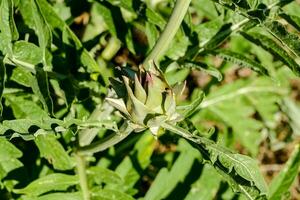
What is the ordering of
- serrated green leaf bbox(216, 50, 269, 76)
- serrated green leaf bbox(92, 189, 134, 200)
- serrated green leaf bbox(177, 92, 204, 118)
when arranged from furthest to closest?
serrated green leaf bbox(92, 189, 134, 200) → serrated green leaf bbox(216, 50, 269, 76) → serrated green leaf bbox(177, 92, 204, 118)

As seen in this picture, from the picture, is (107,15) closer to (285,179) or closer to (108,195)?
(108,195)

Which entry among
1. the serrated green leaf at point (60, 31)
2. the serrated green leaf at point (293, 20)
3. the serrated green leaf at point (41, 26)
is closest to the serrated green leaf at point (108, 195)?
the serrated green leaf at point (60, 31)

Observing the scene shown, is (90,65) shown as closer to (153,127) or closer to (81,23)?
(153,127)

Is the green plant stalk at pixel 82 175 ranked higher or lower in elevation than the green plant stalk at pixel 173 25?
lower

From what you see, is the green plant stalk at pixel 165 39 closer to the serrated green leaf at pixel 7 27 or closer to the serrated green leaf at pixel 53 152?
the serrated green leaf at pixel 53 152

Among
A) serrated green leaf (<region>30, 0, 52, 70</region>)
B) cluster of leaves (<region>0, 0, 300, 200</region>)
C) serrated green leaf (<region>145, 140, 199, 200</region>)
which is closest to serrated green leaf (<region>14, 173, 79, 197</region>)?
cluster of leaves (<region>0, 0, 300, 200</region>)

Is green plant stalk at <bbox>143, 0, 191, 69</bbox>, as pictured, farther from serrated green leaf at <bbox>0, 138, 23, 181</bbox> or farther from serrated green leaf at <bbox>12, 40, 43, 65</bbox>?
serrated green leaf at <bbox>0, 138, 23, 181</bbox>

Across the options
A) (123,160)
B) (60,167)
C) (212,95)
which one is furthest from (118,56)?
(60,167)
